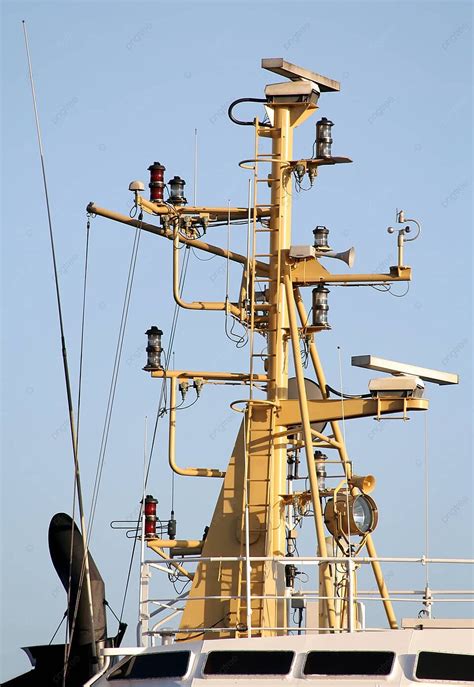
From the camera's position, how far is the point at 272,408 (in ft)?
86.5

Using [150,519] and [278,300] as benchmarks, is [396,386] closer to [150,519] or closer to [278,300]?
[278,300]

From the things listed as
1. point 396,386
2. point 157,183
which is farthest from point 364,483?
point 157,183

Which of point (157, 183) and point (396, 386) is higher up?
point (157, 183)

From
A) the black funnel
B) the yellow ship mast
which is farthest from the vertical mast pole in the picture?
the black funnel

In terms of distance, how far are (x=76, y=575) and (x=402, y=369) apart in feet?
20.5

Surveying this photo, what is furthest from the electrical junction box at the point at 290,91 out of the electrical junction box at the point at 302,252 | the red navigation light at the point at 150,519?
the red navigation light at the point at 150,519

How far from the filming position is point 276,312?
2695 centimetres

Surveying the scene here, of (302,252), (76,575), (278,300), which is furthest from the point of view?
(278,300)

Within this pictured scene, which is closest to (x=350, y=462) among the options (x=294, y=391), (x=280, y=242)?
(x=294, y=391)

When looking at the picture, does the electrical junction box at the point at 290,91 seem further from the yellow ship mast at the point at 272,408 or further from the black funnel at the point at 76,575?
the black funnel at the point at 76,575

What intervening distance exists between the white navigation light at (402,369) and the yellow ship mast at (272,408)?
502 mm

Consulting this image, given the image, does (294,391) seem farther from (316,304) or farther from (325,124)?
(325,124)

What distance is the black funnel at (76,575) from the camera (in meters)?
23.9

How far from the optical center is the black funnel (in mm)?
23891
